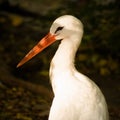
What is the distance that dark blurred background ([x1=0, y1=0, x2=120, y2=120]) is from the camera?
275 inches

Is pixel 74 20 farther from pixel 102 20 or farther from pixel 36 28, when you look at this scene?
pixel 36 28

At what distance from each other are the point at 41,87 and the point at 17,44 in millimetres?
2515

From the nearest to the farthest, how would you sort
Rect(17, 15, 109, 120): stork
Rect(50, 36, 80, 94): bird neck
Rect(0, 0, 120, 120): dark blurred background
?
1. Rect(17, 15, 109, 120): stork
2. Rect(50, 36, 80, 94): bird neck
3. Rect(0, 0, 120, 120): dark blurred background

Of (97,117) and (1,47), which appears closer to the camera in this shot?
(97,117)

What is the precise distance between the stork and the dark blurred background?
171 cm

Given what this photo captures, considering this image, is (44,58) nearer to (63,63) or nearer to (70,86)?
(63,63)

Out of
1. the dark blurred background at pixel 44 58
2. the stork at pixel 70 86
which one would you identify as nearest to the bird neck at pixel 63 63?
the stork at pixel 70 86

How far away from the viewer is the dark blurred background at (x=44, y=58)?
699 cm

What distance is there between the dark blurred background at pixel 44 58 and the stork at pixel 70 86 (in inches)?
67.3

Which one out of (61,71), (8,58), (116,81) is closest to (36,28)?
(8,58)

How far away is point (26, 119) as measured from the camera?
21.4 ft

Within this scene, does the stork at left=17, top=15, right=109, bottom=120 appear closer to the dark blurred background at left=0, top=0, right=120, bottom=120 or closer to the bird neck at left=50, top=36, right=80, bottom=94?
the bird neck at left=50, top=36, right=80, bottom=94

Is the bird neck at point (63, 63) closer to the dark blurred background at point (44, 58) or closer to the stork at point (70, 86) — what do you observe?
the stork at point (70, 86)

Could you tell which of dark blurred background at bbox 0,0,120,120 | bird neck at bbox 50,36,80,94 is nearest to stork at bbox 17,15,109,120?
bird neck at bbox 50,36,80,94
